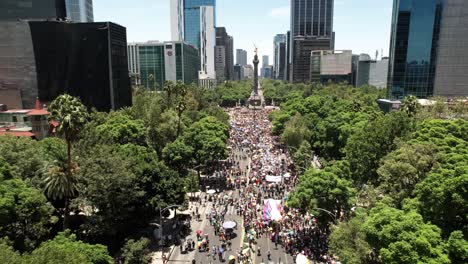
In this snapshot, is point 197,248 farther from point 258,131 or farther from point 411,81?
point 411,81

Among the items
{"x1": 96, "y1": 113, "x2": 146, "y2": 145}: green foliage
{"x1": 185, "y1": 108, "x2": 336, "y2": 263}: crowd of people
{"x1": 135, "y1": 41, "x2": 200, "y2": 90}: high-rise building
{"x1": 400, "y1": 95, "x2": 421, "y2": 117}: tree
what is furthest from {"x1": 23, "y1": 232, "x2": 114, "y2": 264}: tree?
{"x1": 135, "y1": 41, "x2": 200, "y2": 90}: high-rise building

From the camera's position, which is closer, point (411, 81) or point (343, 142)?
point (343, 142)

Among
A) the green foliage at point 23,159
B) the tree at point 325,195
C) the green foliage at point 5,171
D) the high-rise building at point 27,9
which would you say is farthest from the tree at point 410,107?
the high-rise building at point 27,9

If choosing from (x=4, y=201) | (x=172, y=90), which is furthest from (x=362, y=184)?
(x=172, y=90)

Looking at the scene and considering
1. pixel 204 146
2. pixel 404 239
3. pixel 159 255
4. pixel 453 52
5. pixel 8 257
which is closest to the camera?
pixel 8 257

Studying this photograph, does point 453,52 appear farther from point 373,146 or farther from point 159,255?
point 159,255

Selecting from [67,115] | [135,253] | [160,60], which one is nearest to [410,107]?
[135,253]
